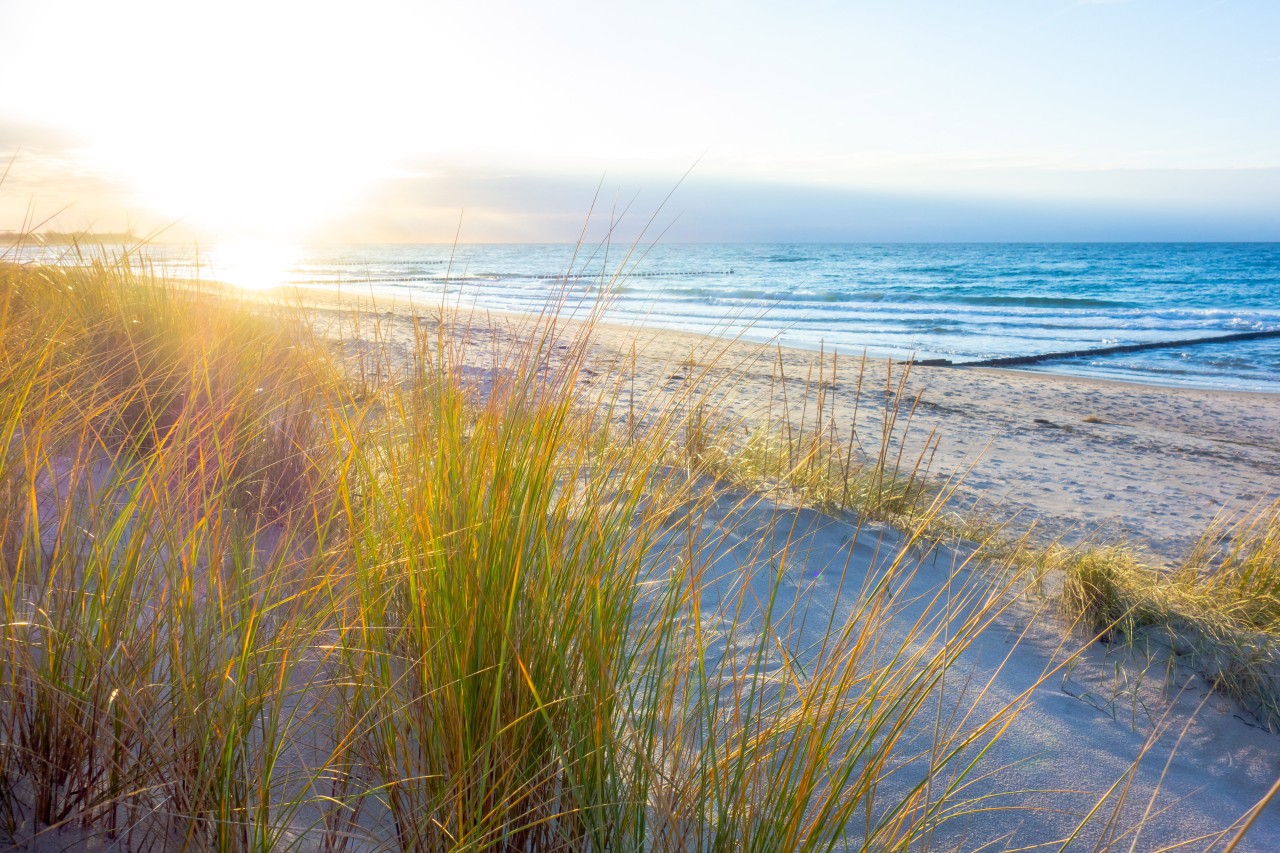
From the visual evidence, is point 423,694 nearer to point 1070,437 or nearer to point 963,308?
point 1070,437

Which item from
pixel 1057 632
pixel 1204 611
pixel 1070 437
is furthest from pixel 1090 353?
pixel 1057 632

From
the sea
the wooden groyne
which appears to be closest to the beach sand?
the sea

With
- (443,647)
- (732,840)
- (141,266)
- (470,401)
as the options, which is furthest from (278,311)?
(732,840)

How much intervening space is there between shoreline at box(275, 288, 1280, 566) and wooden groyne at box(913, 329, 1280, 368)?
590mm

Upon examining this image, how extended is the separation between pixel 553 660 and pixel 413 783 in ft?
0.92

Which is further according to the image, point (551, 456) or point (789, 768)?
point (551, 456)

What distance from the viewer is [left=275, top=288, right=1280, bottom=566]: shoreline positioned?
4504 millimetres

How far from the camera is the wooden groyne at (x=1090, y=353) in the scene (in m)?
12.1

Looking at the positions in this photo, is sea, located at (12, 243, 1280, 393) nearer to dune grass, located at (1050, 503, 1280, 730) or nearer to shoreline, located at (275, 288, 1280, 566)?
shoreline, located at (275, 288, 1280, 566)

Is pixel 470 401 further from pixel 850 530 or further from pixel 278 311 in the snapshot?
pixel 278 311

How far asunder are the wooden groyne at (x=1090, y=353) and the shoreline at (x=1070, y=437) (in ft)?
1.94

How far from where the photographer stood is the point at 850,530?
3225mm

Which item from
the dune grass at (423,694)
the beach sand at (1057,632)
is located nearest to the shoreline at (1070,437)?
the beach sand at (1057,632)

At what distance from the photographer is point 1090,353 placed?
14.0 meters
